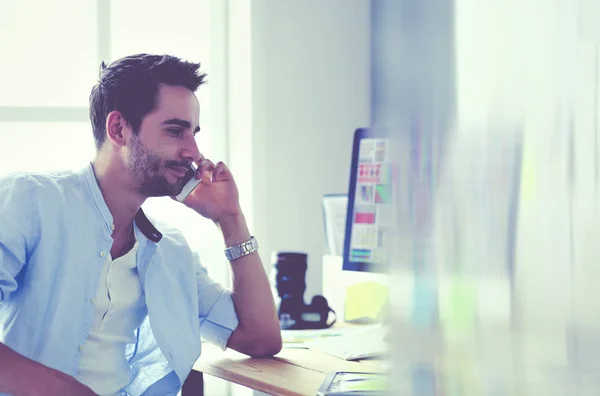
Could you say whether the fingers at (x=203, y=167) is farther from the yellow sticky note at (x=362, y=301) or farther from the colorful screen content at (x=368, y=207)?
the yellow sticky note at (x=362, y=301)

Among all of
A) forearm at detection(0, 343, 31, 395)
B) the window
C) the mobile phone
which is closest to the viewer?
forearm at detection(0, 343, 31, 395)

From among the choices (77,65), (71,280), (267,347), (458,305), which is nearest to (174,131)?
(71,280)

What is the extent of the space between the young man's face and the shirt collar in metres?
0.06

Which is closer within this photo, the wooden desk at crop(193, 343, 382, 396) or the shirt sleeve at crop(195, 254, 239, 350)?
the wooden desk at crop(193, 343, 382, 396)

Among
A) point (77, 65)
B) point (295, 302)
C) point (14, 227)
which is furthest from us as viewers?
point (77, 65)

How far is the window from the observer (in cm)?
245

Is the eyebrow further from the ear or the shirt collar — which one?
the shirt collar

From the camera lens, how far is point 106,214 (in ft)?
5.01

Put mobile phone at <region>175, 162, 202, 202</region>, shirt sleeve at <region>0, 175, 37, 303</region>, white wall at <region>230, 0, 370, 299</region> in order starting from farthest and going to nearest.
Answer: white wall at <region>230, 0, 370, 299</region> < mobile phone at <region>175, 162, 202, 202</region> < shirt sleeve at <region>0, 175, 37, 303</region>

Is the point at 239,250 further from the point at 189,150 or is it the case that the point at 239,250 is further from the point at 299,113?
the point at 299,113

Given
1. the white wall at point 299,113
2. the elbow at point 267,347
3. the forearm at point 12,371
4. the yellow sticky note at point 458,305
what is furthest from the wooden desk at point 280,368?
the white wall at point 299,113

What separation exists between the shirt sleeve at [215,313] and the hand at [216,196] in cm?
17

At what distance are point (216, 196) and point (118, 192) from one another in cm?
27

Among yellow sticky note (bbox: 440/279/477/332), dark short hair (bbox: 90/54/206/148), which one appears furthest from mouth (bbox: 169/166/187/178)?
yellow sticky note (bbox: 440/279/477/332)
